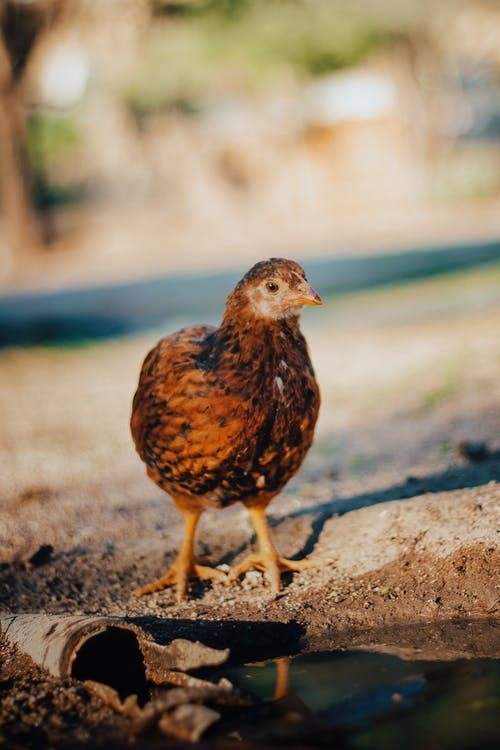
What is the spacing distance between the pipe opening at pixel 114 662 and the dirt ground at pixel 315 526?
0.42 feet

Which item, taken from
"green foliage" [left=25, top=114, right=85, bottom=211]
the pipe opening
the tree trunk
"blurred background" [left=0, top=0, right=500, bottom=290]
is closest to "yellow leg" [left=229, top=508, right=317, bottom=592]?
the pipe opening

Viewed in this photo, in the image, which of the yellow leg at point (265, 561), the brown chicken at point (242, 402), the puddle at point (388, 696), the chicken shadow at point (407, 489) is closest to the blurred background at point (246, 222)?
the chicken shadow at point (407, 489)

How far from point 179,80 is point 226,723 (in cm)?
2372

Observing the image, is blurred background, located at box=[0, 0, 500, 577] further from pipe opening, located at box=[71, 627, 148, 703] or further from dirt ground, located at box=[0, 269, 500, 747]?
pipe opening, located at box=[71, 627, 148, 703]

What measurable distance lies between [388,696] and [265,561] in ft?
3.91

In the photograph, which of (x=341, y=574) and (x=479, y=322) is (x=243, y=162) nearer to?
(x=479, y=322)

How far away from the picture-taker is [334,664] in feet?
11.0

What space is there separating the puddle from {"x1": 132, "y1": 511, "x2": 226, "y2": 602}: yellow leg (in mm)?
846

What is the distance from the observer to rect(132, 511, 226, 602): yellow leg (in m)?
4.20

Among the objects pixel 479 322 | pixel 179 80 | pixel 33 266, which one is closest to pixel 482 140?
pixel 179 80

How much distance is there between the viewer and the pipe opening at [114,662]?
11.1 feet

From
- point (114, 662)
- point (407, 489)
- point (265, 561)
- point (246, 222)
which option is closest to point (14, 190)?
point (246, 222)

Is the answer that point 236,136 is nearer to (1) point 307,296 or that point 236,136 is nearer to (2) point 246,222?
(2) point 246,222

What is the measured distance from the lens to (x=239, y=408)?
360cm
